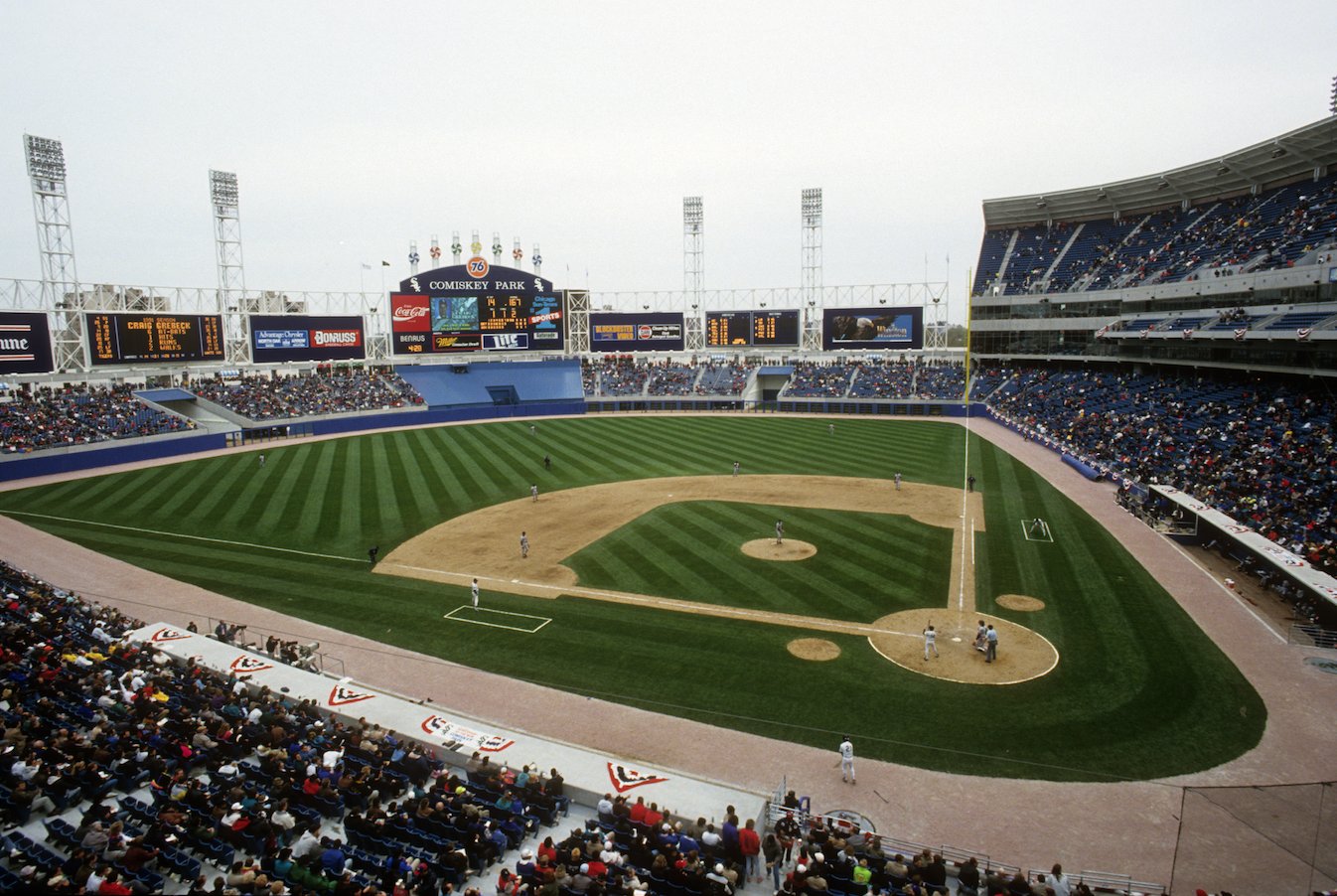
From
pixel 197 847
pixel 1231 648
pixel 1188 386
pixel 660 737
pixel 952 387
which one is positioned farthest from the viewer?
pixel 952 387

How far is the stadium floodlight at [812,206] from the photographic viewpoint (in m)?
77.9

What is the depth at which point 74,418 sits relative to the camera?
48906 mm

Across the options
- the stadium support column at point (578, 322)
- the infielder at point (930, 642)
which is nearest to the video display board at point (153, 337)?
the stadium support column at point (578, 322)

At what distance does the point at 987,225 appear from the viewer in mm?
73750

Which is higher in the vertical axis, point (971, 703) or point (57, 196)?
point (57, 196)

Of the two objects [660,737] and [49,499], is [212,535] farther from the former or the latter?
[660,737]

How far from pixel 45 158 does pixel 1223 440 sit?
73.6 m

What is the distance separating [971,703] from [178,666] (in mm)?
18054

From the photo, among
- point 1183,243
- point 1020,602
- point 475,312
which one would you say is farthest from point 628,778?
point 475,312

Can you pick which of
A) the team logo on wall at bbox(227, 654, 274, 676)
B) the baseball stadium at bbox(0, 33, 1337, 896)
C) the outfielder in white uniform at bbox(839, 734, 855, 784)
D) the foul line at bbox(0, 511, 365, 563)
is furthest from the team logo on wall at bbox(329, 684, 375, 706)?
the foul line at bbox(0, 511, 365, 563)

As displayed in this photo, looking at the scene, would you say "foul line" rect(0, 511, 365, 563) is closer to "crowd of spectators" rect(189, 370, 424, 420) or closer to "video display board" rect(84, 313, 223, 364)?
"video display board" rect(84, 313, 223, 364)

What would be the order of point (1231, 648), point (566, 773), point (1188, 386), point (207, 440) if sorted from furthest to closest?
point (207, 440) → point (1188, 386) → point (1231, 648) → point (566, 773)

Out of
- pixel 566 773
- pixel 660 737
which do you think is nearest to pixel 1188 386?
pixel 660 737

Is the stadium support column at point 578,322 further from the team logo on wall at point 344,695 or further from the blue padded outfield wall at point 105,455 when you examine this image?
the team logo on wall at point 344,695
